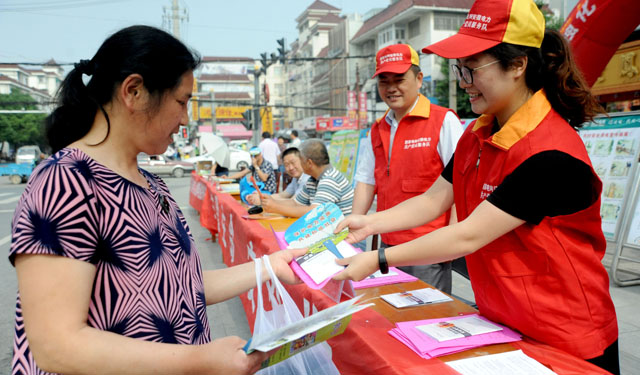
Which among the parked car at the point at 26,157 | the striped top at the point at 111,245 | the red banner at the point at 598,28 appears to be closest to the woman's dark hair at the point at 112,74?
the striped top at the point at 111,245

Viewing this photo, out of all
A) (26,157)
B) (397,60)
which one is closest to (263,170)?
(397,60)

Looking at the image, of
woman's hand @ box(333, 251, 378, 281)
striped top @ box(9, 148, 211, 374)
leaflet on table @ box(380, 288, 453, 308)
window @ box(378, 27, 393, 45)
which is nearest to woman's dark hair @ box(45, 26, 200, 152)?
striped top @ box(9, 148, 211, 374)

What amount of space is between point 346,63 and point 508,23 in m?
46.5

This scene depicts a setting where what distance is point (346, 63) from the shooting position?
1816 inches

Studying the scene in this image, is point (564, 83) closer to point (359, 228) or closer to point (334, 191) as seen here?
point (359, 228)

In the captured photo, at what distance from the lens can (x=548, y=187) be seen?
1.21m

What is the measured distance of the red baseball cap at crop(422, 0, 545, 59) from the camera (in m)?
1.30

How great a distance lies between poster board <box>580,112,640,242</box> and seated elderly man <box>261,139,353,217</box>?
283cm

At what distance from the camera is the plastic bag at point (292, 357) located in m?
1.44

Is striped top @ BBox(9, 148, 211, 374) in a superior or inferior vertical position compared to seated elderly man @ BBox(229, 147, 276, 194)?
superior

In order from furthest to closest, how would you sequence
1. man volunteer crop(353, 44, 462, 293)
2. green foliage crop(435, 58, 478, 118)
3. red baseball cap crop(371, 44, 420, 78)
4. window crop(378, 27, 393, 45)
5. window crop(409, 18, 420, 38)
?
window crop(378, 27, 393, 45) → window crop(409, 18, 420, 38) → green foliage crop(435, 58, 478, 118) → red baseball cap crop(371, 44, 420, 78) → man volunteer crop(353, 44, 462, 293)

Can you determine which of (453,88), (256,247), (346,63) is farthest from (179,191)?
(346,63)

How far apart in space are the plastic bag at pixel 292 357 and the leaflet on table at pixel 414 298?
1.24ft

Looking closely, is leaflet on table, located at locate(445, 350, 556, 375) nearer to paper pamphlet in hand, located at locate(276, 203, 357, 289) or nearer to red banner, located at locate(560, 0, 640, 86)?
paper pamphlet in hand, located at locate(276, 203, 357, 289)
